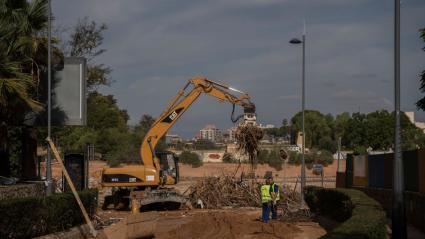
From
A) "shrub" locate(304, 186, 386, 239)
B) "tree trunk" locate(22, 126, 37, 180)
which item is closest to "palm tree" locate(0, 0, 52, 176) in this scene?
"tree trunk" locate(22, 126, 37, 180)

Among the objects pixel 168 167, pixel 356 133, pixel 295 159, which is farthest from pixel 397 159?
pixel 356 133

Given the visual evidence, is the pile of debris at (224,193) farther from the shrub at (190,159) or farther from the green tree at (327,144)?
the green tree at (327,144)

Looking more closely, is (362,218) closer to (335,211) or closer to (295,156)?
(335,211)

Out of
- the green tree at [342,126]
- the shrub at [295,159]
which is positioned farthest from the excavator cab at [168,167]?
the green tree at [342,126]

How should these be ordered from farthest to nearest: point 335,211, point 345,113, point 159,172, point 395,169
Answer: point 345,113 → point 159,172 → point 335,211 → point 395,169

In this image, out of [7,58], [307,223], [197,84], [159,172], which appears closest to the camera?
[7,58]

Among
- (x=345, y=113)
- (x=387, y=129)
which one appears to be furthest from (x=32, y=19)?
(x=345, y=113)

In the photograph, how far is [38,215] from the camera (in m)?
18.9

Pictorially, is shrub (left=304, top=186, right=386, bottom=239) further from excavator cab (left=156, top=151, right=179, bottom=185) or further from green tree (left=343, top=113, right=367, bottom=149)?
green tree (left=343, top=113, right=367, bottom=149)

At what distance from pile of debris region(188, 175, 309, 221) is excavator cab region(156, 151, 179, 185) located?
2.45 metres

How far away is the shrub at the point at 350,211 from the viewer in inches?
496

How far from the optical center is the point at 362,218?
15.0 meters

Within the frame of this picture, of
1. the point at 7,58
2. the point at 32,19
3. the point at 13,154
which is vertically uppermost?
the point at 32,19

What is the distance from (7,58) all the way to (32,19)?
2712 millimetres
